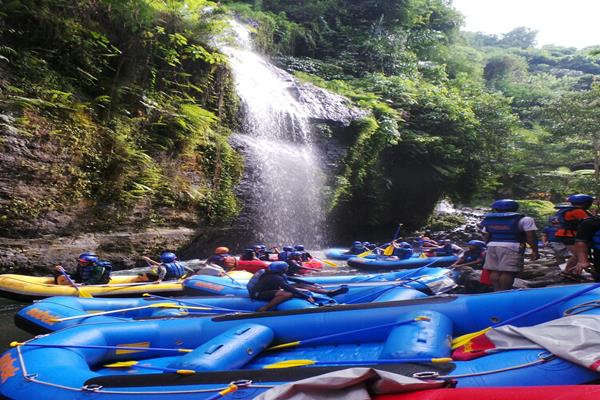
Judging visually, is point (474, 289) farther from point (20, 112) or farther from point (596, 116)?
point (596, 116)

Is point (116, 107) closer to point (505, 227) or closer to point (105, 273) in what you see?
point (105, 273)

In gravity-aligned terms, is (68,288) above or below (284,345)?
below

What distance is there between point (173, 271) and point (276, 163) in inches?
263

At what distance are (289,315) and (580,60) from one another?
68.8 m

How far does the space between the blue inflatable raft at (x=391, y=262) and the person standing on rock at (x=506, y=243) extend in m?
6.15

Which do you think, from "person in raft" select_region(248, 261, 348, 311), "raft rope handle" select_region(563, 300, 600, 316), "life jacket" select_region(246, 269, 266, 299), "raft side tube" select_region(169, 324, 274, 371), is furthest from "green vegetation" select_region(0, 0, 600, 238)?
"raft rope handle" select_region(563, 300, 600, 316)

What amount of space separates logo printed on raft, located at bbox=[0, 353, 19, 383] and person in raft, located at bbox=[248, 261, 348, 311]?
9.33ft

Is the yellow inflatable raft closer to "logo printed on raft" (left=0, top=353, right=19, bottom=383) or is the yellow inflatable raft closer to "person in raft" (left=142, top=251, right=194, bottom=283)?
"person in raft" (left=142, top=251, right=194, bottom=283)

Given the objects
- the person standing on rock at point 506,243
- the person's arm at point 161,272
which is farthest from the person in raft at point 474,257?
the person's arm at point 161,272

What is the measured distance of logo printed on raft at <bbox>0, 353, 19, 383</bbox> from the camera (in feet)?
10.9

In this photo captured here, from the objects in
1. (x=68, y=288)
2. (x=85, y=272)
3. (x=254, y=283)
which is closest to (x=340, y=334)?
(x=254, y=283)

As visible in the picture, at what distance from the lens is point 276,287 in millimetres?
5746

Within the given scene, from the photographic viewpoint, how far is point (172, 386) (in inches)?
118

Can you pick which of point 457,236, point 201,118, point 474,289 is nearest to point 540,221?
point 457,236
